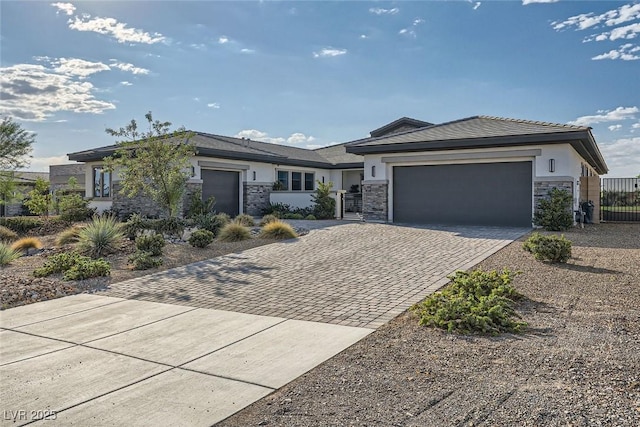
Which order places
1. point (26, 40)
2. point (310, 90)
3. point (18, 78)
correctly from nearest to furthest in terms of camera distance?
1. point (26, 40)
2. point (18, 78)
3. point (310, 90)

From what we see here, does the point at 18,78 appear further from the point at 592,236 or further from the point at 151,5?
the point at 592,236

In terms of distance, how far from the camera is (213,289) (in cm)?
794

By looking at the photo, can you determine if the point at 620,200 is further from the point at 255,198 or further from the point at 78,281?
the point at 78,281

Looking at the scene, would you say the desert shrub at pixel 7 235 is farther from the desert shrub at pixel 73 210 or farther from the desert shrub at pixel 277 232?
the desert shrub at pixel 277 232

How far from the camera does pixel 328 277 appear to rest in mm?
8516

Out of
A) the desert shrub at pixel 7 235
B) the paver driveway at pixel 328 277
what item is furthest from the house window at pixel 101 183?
the paver driveway at pixel 328 277

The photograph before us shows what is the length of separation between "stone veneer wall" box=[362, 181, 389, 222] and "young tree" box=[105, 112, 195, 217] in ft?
23.8

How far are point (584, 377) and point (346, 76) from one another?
48.6ft

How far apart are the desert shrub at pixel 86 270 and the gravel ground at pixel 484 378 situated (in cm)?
635

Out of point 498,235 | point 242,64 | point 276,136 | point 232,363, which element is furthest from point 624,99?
point 232,363

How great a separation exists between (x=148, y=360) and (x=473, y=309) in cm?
359

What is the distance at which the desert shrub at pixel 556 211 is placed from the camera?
47.6 feet

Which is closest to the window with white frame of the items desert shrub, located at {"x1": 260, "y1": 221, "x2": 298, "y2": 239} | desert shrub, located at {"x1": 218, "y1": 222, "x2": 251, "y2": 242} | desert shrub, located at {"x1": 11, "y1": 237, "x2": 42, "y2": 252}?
desert shrub, located at {"x1": 260, "y1": 221, "x2": 298, "y2": 239}

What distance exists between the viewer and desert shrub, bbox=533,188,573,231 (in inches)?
571
